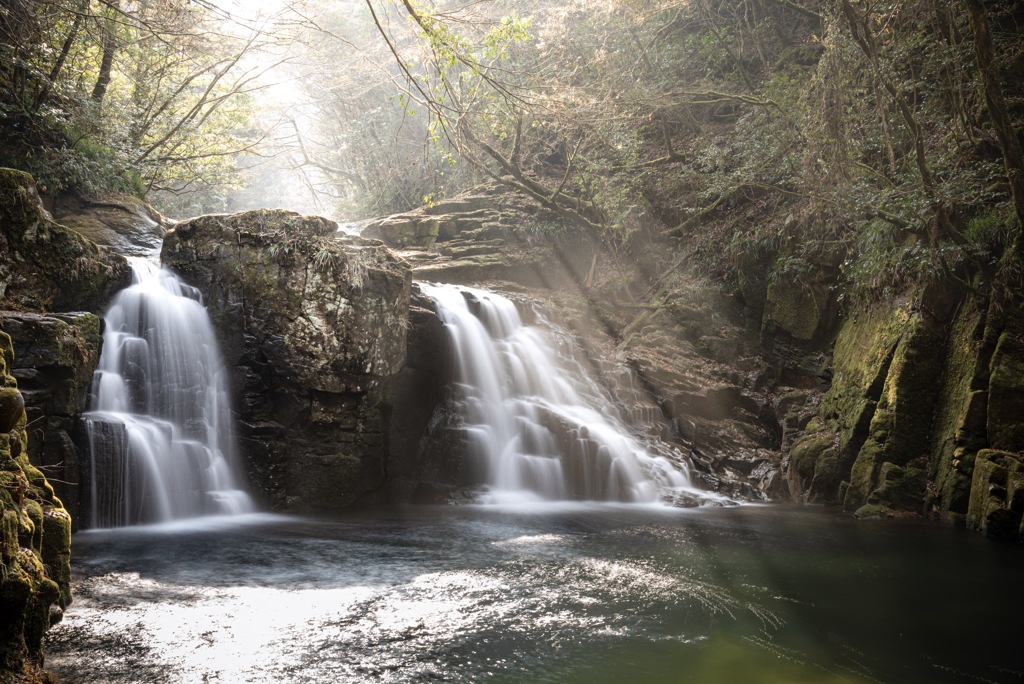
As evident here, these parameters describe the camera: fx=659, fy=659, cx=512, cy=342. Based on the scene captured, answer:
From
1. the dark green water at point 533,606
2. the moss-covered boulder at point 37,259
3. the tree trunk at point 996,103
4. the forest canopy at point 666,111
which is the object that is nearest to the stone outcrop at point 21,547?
the dark green water at point 533,606

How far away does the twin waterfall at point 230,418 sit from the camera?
27.6ft

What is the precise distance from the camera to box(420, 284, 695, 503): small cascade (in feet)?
37.6

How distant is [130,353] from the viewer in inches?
364

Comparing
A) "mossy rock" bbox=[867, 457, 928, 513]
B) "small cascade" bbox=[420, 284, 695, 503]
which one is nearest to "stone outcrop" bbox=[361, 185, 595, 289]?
"small cascade" bbox=[420, 284, 695, 503]

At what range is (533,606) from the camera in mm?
5438

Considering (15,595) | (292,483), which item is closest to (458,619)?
(15,595)

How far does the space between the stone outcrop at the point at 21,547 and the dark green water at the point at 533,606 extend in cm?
57

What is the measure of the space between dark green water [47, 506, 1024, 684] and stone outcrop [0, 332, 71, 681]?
573 mm

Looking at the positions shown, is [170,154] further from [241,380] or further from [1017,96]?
[1017,96]

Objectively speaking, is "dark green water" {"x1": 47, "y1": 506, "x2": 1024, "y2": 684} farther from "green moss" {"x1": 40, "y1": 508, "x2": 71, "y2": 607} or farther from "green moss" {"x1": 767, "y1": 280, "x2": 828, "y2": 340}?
Answer: "green moss" {"x1": 767, "y1": 280, "x2": 828, "y2": 340}

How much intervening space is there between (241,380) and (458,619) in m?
6.11

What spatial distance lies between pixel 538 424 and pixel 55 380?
7.37 m

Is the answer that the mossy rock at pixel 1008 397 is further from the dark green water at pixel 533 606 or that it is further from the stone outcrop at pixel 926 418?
the dark green water at pixel 533 606

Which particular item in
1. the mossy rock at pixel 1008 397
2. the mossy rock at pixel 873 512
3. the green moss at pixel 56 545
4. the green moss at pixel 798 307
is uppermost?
the green moss at pixel 798 307
